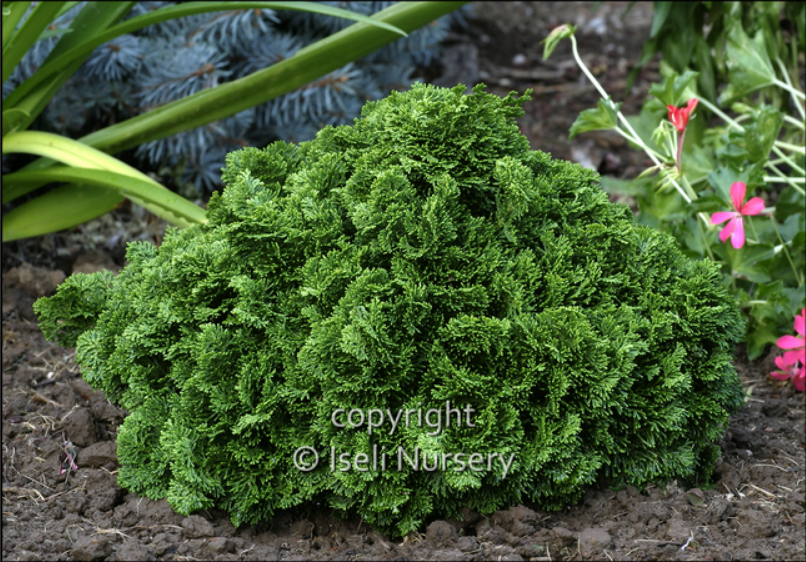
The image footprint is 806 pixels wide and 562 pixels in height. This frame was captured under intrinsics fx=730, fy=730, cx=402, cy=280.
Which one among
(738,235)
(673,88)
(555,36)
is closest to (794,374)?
(738,235)

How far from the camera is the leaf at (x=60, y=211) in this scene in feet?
10.4

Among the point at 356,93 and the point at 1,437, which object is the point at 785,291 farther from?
the point at 1,437

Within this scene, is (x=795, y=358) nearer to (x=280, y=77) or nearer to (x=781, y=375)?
(x=781, y=375)

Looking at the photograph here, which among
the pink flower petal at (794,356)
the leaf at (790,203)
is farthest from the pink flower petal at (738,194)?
the leaf at (790,203)

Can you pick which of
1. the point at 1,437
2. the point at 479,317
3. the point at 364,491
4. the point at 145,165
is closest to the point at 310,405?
the point at 364,491

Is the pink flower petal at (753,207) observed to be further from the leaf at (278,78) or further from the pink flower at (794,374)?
the leaf at (278,78)

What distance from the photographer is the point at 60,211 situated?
3.19 meters

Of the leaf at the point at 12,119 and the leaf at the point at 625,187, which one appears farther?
the leaf at the point at 625,187

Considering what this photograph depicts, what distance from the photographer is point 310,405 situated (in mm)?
1885

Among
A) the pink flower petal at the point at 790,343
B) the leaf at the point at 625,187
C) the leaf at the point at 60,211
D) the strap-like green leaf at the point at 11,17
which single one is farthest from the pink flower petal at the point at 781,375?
the strap-like green leaf at the point at 11,17

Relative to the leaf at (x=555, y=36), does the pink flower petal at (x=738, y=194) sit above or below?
below

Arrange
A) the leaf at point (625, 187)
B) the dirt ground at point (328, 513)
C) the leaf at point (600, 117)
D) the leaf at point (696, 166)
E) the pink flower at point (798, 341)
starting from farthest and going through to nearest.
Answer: the leaf at point (625, 187) < the leaf at point (696, 166) < the leaf at point (600, 117) < the pink flower at point (798, 341) < the dirt ground at point (328, 513)

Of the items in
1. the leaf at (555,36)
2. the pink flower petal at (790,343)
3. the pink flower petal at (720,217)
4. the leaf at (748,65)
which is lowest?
the pink flower petal at (790,343)

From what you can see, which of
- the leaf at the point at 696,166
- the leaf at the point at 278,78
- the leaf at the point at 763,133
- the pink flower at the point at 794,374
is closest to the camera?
the pink flower at the point at 794,374
